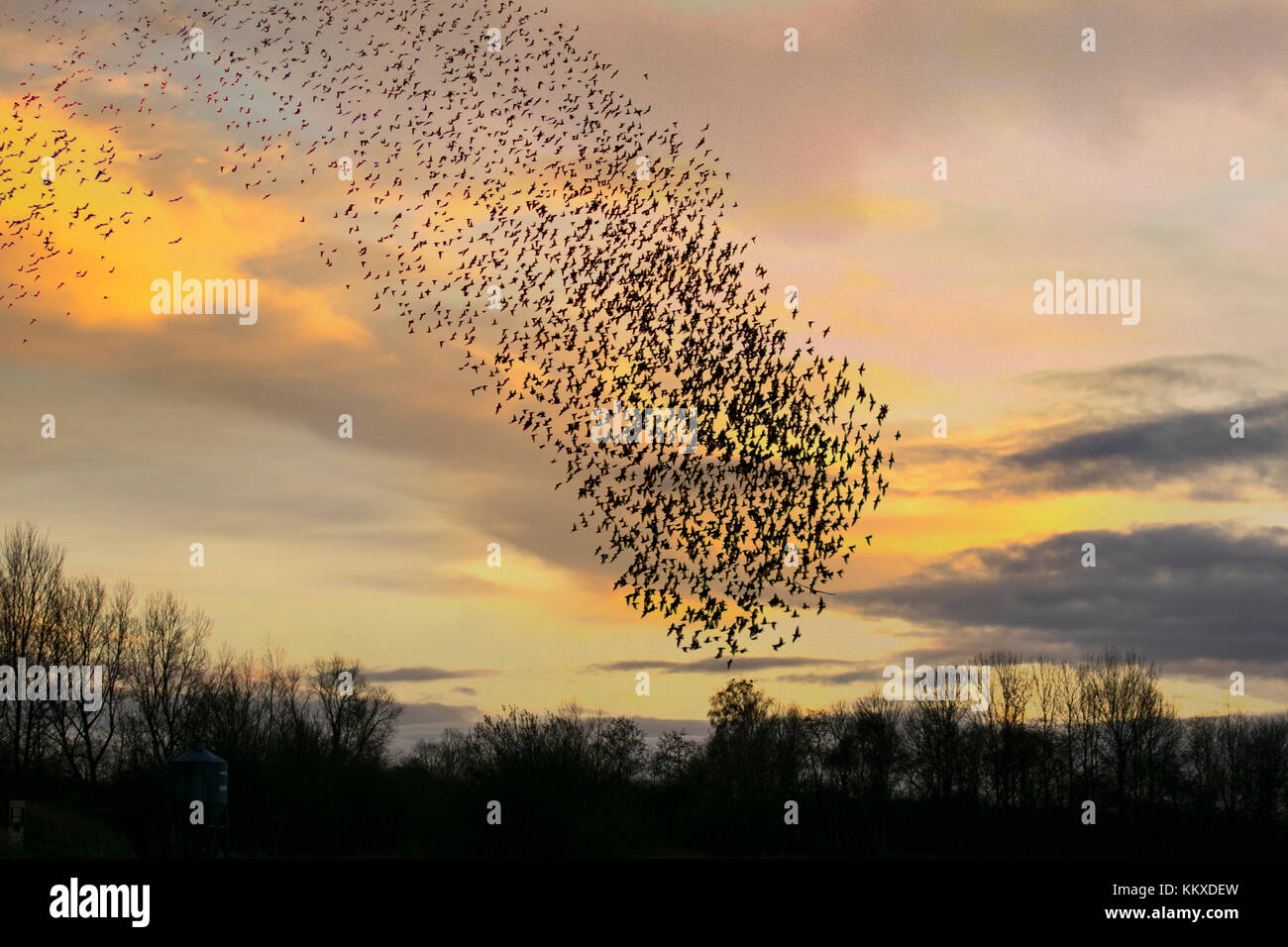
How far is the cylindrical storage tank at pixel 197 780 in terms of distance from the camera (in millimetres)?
40125

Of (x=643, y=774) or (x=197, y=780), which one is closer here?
(x=197, y=780)

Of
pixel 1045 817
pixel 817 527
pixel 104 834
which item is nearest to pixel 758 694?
pixel 1045 817

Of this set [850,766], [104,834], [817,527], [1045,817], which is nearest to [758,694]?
[850,766]

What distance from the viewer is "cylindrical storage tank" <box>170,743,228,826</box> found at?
40.1 m

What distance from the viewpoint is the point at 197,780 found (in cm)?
4012

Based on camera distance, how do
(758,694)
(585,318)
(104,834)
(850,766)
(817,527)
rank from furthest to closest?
1. (758,694)
2. (850,766)
3. (104,834)
4. (817,527)
5. (585,318)
